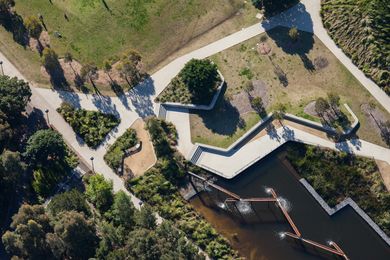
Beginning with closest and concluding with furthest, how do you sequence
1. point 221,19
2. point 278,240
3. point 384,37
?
point 278,240, point 384,37, point 221,19

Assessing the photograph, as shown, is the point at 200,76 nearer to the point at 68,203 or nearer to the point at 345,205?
the point at 68,203

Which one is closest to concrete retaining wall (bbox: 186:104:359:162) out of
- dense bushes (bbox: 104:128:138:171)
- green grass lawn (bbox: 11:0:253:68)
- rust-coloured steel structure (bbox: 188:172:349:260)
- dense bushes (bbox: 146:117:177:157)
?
dense bushes (bbox: 146:117:177:157)

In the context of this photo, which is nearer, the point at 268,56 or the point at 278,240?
the point at 278,240

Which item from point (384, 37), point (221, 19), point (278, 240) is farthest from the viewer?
point (221, 19)

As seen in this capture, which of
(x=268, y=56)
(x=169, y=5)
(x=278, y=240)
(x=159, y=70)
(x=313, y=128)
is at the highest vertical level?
(x=169, y=5)

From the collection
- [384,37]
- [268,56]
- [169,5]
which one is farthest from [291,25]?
[169,5]

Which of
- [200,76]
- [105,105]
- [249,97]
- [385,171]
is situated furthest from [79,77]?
[385,171]

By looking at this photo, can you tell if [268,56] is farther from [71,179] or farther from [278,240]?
[71,179]

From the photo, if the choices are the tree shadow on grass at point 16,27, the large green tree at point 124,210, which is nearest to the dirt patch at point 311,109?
the large green tree at point 124,210

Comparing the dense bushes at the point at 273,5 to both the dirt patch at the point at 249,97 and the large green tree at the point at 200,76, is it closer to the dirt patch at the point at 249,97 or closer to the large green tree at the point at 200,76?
the dirt patch at the point at 249,97
